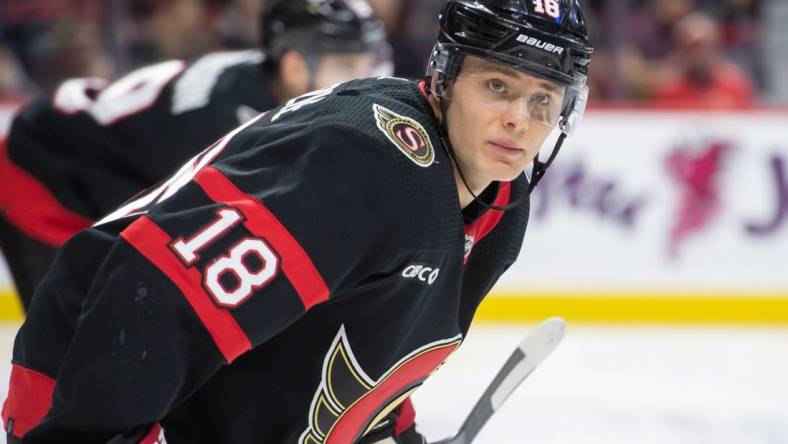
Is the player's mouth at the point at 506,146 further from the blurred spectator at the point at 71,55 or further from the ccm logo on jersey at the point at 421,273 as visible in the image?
the blurred spectator at the point at 71,55

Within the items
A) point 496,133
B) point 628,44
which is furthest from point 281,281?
point 628,44

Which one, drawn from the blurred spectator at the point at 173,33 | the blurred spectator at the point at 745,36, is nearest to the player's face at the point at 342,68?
the blurred spectator at the point at 173,33

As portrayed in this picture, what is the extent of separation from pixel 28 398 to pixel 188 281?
0.27 meters

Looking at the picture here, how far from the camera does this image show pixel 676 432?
301cm

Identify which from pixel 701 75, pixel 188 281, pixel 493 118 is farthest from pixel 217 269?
pixel 701 75

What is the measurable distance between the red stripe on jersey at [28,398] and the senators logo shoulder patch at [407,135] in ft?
1.44

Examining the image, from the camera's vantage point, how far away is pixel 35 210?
103 inches

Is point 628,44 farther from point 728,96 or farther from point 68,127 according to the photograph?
point 68,127

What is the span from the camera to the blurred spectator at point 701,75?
16.0 ft

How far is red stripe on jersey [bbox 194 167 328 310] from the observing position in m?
1.14

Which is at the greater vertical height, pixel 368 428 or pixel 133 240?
pixel 133 240

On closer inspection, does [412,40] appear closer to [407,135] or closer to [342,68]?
[342,68]

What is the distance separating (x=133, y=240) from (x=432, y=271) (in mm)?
350

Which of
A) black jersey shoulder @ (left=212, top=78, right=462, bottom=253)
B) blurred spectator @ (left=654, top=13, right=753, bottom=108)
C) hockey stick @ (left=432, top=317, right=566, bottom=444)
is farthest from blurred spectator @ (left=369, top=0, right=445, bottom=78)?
black jersey shoulder @ (left=212, top=78, right=462, bottom=253)
